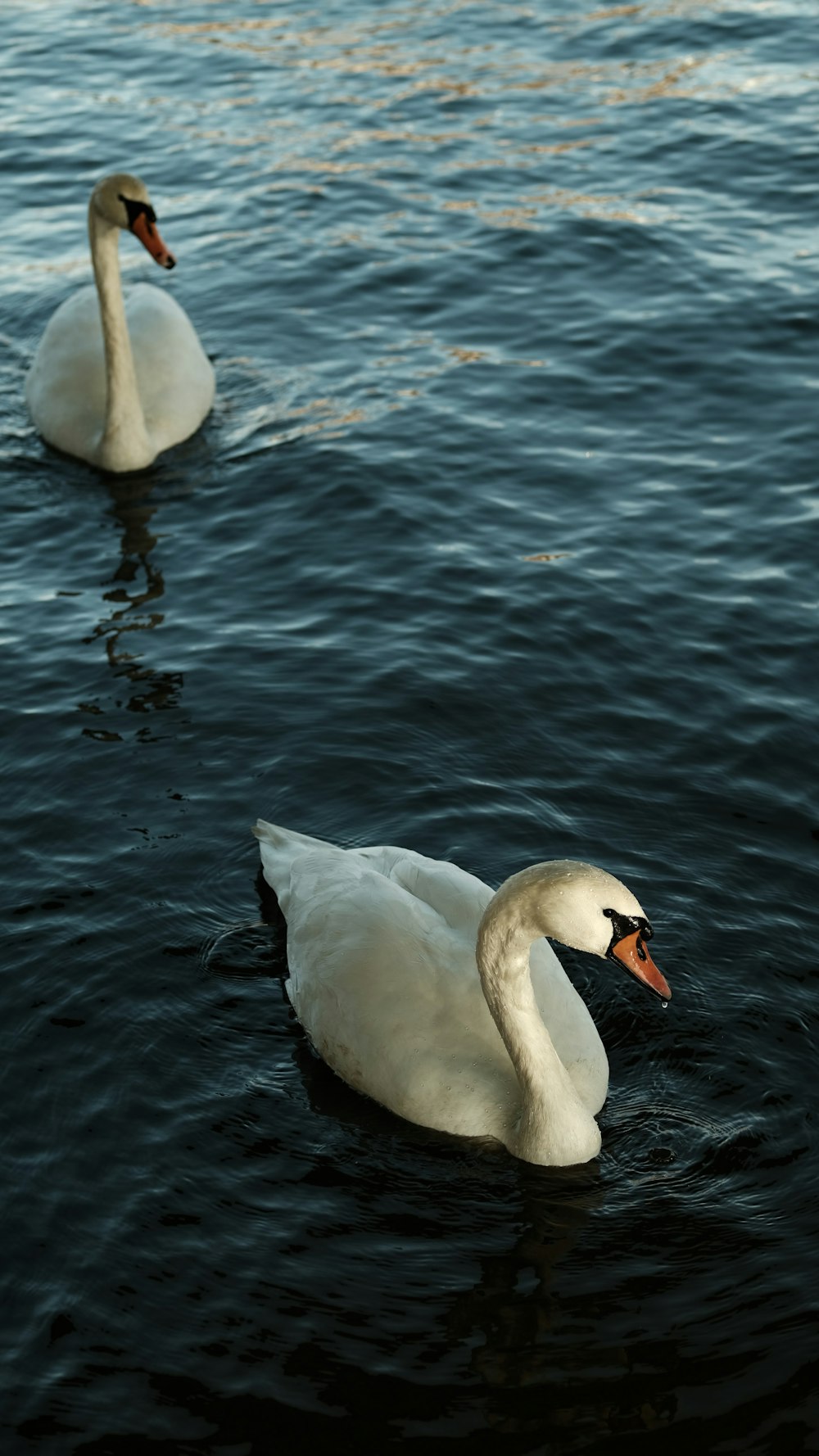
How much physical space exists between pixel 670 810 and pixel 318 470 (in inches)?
202

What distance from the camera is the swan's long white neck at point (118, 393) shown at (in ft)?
45.9

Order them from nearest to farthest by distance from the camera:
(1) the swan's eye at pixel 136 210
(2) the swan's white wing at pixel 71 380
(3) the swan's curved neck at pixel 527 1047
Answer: (3) the swan's curved neck at pixel 527 1047 → (1) the swan's eye at pixel 136 210 → (2) the swan's white wing at pixel 71 380

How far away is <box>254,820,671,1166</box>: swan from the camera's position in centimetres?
746

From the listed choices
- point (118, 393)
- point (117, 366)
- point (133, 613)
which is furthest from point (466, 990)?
point (117, 366)

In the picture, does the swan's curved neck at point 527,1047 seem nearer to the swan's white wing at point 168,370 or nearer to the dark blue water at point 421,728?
the dark blue water at point 421,728

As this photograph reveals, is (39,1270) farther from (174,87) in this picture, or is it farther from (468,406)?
(174,87)

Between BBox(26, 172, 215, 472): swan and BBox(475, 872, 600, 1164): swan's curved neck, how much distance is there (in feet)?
24.5

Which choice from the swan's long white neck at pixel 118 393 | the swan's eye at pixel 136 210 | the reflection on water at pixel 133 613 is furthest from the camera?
the swan's eye at pixel 136 210

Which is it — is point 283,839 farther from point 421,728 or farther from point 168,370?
point 168,370

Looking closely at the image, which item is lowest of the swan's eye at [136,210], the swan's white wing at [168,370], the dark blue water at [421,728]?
the dark blue water at [421,728]

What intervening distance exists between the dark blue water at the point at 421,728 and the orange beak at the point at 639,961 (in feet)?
2.89

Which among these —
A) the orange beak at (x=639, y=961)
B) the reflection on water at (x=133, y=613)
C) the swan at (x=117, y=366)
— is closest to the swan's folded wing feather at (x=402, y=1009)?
the orange beak at (x=639, y=961)

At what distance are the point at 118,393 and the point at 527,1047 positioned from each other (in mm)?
7906

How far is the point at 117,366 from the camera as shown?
14086mm
